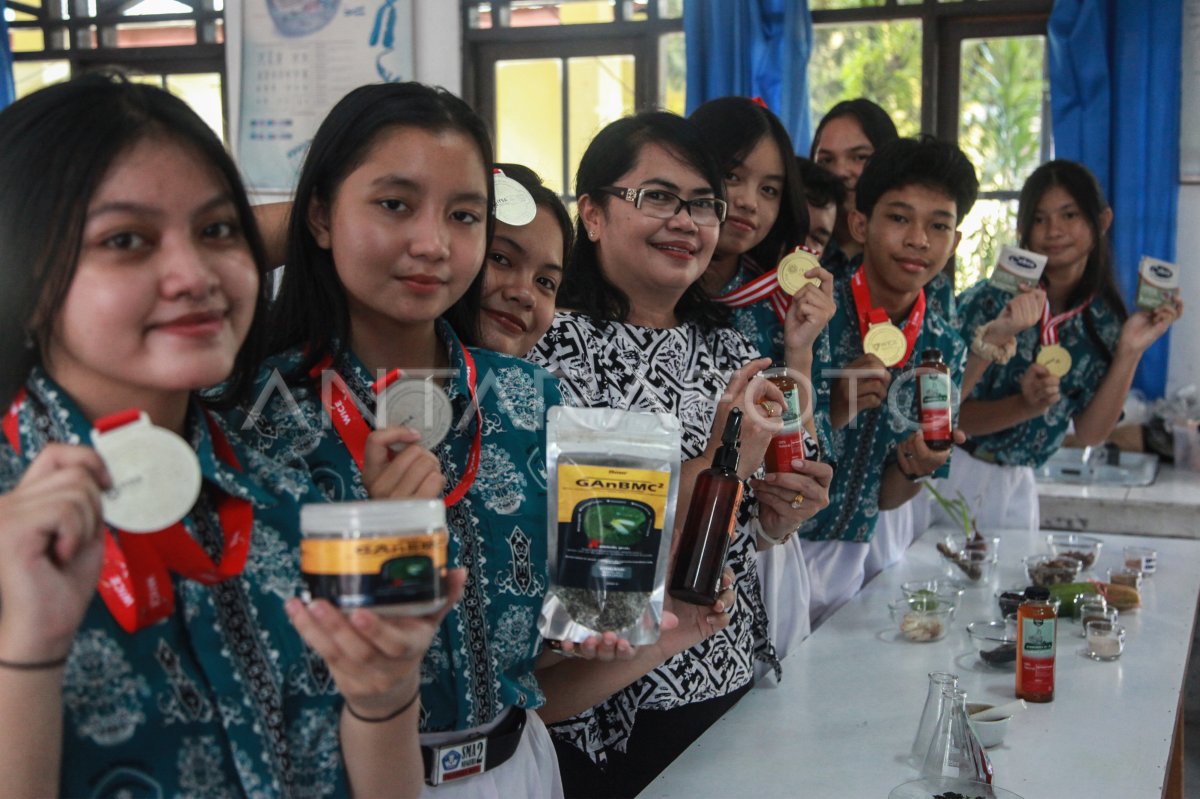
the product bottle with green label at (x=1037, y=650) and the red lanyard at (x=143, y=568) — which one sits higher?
the red lanyard at (x=143, y=568)

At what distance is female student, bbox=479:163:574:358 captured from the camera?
1738 mm

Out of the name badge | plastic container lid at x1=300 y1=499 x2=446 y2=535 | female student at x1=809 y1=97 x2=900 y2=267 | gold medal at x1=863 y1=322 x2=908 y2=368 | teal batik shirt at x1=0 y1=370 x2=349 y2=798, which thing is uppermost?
female student at x1=809 y1=97 x2=900 y2=267

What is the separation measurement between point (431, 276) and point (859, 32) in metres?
3.79

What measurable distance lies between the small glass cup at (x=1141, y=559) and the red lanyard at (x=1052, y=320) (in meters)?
0.82

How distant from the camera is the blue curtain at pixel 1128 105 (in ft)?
13.3

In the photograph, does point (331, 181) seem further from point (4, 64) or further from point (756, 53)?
point (4, 64)

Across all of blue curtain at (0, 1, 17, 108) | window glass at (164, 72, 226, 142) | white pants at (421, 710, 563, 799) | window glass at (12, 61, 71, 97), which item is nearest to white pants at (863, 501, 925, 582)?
white pants at (421, 710, 563, 799)

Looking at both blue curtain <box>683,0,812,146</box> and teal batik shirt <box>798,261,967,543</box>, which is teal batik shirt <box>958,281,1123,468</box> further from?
blue curtain <box>683,0,812,146</box>

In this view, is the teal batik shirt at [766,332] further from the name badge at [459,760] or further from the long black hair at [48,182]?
the long black hair at [48,182]

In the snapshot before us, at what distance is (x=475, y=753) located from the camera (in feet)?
4.38

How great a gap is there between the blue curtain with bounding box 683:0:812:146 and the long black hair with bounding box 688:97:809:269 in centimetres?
204

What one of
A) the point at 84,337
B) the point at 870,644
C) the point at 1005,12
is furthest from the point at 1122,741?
the point at 1005,12

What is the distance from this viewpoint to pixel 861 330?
2611 mm

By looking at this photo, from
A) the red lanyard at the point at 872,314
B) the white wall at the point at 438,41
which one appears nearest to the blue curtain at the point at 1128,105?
the red lanyard at the point at 872,314
